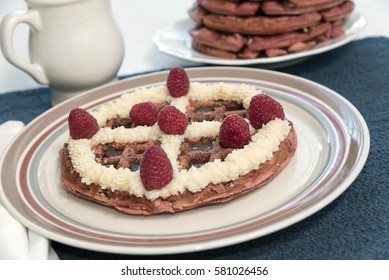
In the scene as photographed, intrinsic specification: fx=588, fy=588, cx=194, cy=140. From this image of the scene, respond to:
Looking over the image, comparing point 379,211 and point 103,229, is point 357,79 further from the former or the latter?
point 103,229

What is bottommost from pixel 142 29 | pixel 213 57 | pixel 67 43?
pixel 142 29

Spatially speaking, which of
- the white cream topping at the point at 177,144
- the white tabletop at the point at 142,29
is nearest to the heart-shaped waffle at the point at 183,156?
the white cream topping at the point at 177,144

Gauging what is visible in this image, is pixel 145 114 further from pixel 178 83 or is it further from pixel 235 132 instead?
pixel 235 132

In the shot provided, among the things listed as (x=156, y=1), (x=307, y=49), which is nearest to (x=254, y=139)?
(x=307, y=49)

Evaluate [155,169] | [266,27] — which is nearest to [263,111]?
[155,169]

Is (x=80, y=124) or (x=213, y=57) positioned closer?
(x=80, y=124)

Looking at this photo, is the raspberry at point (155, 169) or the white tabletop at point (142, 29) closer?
the raspberry at point (155, 169)

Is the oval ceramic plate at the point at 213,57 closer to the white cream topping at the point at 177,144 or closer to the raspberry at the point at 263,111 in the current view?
the white cream topping at the point at 177,144
